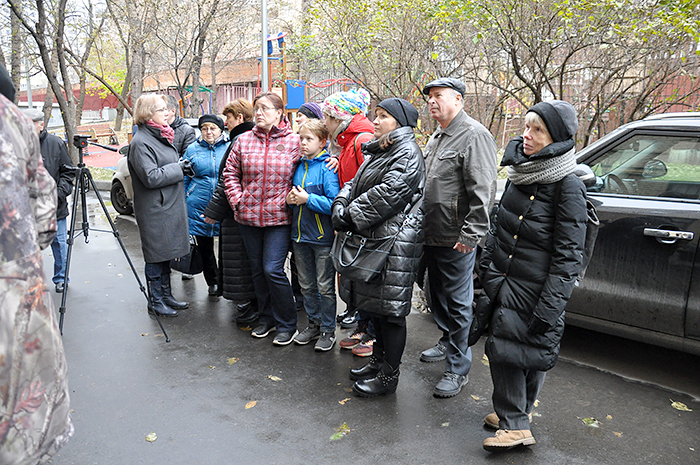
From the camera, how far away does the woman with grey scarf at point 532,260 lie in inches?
112

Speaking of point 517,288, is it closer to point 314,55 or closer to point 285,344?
point 285,344

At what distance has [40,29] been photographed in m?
9.26

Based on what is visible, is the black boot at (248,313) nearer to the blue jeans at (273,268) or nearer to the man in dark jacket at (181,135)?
the blue jeans at (273,268)

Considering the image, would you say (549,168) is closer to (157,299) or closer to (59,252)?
(157,299)

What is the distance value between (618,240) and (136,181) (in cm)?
398

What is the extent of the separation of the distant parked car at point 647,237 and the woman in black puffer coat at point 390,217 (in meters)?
1.50

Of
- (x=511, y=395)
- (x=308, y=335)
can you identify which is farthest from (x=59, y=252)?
(x=511, y=395)

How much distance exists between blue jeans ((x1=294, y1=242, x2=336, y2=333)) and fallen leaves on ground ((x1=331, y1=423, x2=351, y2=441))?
1.23 metres

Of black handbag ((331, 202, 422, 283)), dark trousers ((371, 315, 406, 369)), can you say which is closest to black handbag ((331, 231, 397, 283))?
black handbag ((331, 202, 422, 283))

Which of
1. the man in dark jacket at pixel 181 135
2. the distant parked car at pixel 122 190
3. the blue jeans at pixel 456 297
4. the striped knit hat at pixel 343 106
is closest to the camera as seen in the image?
the blue jeans at pixel 456 297

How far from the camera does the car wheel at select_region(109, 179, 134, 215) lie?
34.0 feet

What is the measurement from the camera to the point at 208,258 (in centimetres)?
591

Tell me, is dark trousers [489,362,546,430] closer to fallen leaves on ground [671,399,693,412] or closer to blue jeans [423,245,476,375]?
blue jeans [423,245,476,375]

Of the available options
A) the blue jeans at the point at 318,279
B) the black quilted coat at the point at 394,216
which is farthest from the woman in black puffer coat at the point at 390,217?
the blue jeans at the point at 318,279
